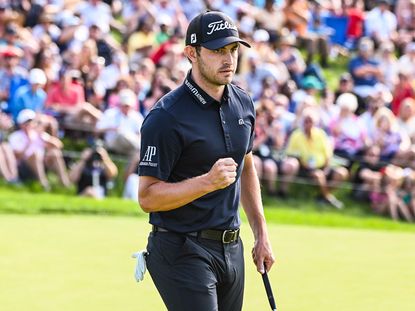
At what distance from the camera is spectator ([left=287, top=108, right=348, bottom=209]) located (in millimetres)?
15375

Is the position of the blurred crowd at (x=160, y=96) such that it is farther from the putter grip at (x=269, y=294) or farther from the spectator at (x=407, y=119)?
the putter grip at (x=269, y=294)

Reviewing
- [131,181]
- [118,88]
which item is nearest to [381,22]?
[118,88]

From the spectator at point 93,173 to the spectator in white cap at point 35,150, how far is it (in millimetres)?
262

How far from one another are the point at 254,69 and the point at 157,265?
1275cm

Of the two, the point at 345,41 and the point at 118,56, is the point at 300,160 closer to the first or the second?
the point at 118,56

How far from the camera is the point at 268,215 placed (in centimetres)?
1381

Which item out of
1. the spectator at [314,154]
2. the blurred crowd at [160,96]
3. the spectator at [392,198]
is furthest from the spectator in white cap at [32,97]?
the spectator at [392,198]

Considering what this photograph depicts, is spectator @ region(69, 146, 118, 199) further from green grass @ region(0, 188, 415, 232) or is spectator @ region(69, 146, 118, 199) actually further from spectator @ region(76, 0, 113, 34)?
spectator @ region(76, 0, 113, 34)

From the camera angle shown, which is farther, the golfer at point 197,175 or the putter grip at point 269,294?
the putter grip at point 269,294

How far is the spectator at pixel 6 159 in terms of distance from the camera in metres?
14.1

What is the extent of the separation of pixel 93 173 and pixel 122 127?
36.6 inches

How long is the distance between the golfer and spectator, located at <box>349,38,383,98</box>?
13.6 meters

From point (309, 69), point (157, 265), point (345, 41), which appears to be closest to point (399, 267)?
point (157, 265)

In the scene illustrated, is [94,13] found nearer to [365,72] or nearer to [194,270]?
[365,72]
